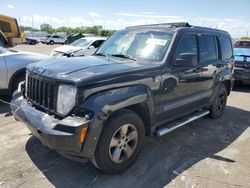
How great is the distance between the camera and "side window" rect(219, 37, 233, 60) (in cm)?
556

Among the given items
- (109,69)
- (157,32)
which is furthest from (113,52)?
(109,69)

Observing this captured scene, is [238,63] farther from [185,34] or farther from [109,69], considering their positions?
[109,69]

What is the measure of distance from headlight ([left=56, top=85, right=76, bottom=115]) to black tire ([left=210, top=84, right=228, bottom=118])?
3662mm

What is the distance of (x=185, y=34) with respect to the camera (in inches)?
170

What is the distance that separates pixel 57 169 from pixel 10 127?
188cm

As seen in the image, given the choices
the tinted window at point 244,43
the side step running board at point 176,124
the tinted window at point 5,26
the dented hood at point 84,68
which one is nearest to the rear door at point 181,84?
the side step running board at point 176,124

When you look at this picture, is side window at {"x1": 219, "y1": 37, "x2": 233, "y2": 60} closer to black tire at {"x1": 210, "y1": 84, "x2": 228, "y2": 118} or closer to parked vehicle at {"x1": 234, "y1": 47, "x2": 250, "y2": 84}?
black tire at {"x1": 210, "y1": 84, "x2": 228, "y2": 118}

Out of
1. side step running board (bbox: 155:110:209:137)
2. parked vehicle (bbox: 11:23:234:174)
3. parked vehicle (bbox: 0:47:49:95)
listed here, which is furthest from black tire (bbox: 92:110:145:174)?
parked vehicle (bbox: 0:47:49:95)

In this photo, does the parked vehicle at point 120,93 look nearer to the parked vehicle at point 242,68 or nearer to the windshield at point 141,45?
the windshield at point 141,45

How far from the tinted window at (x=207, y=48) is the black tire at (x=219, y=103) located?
0.90 metres

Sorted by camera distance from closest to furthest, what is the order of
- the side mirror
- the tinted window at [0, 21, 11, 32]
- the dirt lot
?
the dirt lot, the side mirror, the tinted window at [0, 21, 11, 32]

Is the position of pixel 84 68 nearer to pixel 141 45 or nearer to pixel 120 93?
pixel 120 93

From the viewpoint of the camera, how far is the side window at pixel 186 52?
390 centimetres

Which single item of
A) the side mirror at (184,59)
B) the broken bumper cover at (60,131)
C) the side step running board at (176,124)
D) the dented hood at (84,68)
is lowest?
the side step running board at (176,124)
